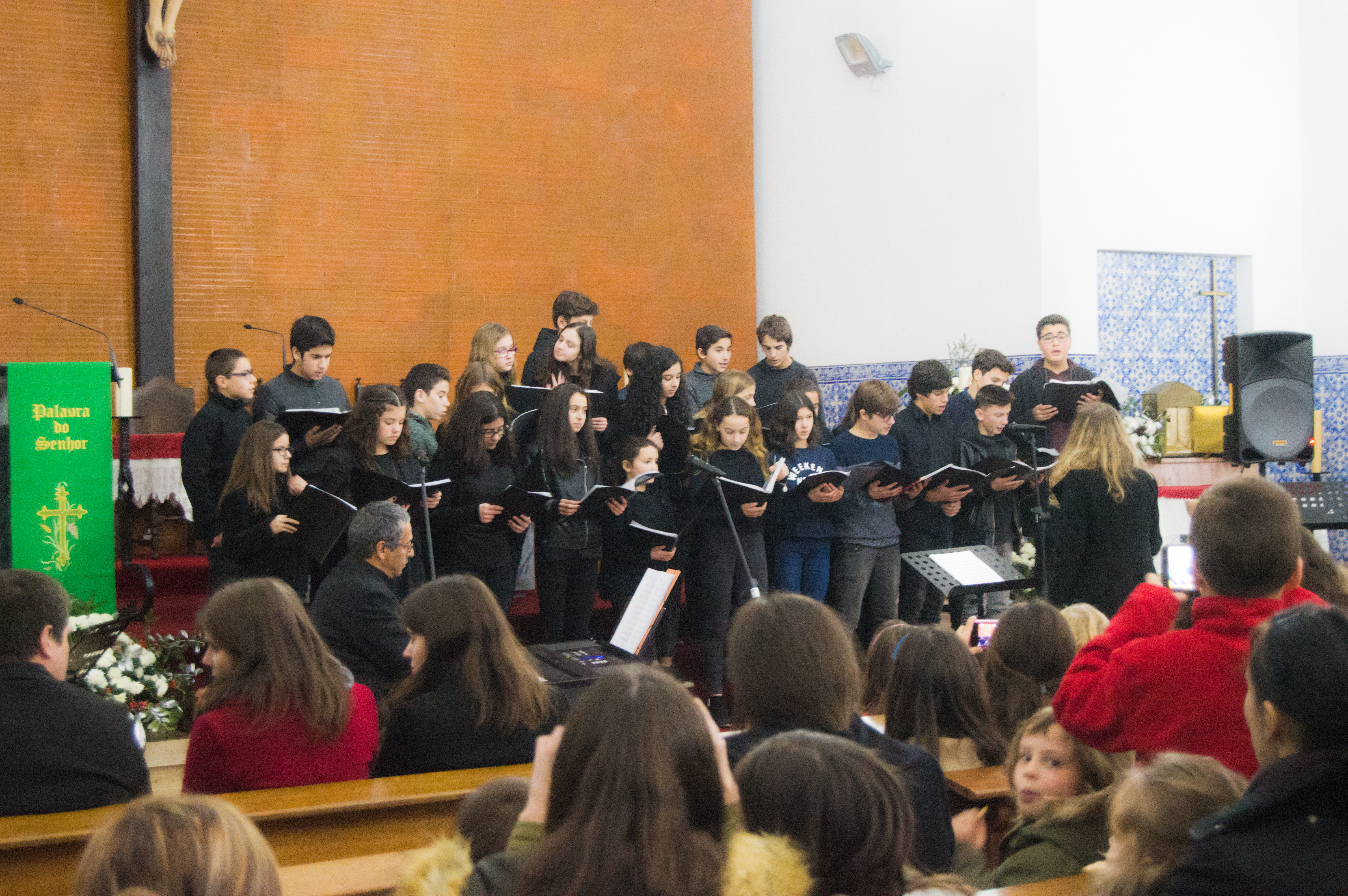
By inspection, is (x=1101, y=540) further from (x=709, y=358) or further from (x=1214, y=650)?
(x=709, y=358)

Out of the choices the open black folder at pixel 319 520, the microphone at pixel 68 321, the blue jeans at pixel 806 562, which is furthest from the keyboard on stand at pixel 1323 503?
the microphone at pixel 68 321

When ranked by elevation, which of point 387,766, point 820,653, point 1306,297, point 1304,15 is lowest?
point 387,766

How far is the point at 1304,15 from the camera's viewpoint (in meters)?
8.79

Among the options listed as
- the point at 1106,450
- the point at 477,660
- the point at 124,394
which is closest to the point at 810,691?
the point at 477,660

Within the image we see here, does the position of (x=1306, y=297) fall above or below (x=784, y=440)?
above

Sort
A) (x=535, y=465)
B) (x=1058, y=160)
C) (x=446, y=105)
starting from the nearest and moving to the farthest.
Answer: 1. (x=535, y=465)
2. (x=1058, y=160)
3. (x=446, y=105)

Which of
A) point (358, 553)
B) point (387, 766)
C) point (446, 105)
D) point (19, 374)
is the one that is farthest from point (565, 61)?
point (387, 766)

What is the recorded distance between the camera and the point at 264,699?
107 inches

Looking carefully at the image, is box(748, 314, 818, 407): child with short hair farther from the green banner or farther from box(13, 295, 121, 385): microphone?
box(13, 295, 121, 385): microphone

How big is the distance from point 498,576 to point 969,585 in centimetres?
204

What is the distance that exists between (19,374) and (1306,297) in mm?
8334

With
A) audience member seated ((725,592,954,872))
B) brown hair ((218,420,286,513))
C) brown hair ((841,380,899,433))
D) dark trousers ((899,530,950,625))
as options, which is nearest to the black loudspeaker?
dark trousers ((899,530,950,625))

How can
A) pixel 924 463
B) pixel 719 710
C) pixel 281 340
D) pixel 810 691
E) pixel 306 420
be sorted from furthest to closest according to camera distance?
pixel 281 340, pixel 924 463, pixel 719 710, pixel 306 420, pixel 810 691

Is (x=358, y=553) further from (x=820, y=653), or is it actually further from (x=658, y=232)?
(x=658, y=232)
